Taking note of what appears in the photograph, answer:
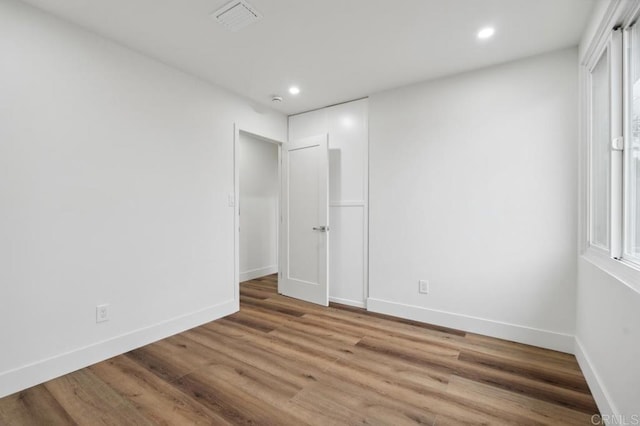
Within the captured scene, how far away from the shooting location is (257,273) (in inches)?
198

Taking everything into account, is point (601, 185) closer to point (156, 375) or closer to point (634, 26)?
point (634, 26)

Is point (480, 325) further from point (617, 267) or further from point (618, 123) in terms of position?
point (618, 123)

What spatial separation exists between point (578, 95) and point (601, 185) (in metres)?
0.85

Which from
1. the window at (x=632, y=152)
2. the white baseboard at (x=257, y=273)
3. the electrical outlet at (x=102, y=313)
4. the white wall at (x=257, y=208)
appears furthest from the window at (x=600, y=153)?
the white baseboard at (x=257, y=273)

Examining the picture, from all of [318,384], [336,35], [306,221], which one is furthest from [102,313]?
[336,35]

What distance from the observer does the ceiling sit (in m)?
1.91

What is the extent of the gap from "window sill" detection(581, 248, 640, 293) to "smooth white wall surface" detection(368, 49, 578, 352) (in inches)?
17.9

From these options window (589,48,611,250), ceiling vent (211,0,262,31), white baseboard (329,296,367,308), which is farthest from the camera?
white baseboard (329,296,367,308)

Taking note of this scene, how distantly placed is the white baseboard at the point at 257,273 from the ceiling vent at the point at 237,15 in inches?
142

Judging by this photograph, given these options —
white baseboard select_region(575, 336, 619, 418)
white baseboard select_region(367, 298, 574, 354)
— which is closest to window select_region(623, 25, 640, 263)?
white baseboard select_region(575, 336, 619, 418)

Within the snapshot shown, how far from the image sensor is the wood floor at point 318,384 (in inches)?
63.7

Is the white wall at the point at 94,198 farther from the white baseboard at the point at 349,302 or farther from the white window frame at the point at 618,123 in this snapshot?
the white window frame at the point at 618,123

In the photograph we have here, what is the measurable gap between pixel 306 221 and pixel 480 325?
2162 millimetres

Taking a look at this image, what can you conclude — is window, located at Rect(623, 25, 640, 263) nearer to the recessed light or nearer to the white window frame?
the white window frame
